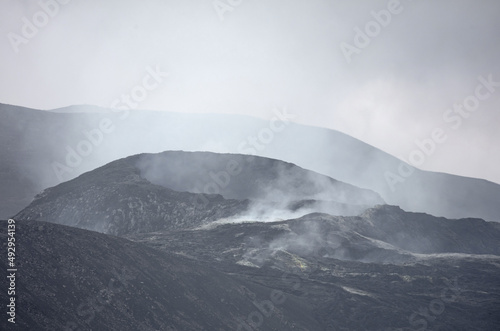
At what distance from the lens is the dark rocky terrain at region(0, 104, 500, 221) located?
325ft

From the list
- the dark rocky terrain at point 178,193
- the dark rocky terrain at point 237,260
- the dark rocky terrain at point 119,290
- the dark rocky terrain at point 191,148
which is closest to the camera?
the dark rocky terrain at point 119,290

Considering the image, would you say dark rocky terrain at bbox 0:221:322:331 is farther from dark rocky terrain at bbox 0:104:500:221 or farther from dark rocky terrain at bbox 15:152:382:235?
dark rocky terrain at bbox 0:104:500:221

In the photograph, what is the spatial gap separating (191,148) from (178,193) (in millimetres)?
94397

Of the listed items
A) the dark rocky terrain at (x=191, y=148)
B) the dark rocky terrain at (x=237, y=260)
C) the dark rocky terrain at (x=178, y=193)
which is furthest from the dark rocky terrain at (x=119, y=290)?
the dark rocky terrain at (x=191, y=148)

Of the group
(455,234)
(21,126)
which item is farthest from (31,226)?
(21,126)

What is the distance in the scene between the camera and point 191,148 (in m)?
153

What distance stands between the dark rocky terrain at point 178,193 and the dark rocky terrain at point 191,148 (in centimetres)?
2386

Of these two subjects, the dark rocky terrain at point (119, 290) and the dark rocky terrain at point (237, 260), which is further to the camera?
the dark rocky terrain at point (237, 260)

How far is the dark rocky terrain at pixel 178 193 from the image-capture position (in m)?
55.8

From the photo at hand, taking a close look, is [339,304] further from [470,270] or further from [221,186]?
[221,186]

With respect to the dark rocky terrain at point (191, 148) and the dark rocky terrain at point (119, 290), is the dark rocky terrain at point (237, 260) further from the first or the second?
the dark rocky terrain at point (191, 148)

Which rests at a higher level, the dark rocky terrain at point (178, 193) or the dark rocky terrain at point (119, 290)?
the dark rocky terrain at point (178, 193)

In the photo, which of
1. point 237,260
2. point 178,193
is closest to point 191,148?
point 178,193

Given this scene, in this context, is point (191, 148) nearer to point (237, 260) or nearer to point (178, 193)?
point (178, 193)
